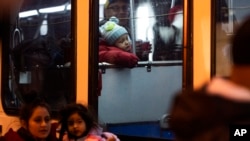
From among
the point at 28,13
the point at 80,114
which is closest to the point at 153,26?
the point at 80,114

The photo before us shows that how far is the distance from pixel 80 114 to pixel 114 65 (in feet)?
1.62

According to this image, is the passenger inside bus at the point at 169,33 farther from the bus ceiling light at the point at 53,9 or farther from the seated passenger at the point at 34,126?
the bus ceiling light at the point at 53,9

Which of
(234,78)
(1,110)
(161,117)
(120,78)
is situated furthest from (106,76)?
(234,78)

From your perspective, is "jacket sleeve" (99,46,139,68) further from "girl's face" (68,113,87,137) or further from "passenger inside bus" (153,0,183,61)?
"girl's face" (68,113,87,137)

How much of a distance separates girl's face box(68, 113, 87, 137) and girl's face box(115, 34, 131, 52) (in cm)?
Result: 54

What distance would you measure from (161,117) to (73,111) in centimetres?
48

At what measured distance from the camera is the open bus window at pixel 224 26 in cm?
233

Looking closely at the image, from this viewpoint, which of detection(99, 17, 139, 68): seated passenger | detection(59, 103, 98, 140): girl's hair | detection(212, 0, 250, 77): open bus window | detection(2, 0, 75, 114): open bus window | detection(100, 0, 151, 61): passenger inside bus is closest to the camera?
detection(212, 0, 250, 77): open bus window

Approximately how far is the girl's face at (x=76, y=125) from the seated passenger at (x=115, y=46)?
47 centimetres

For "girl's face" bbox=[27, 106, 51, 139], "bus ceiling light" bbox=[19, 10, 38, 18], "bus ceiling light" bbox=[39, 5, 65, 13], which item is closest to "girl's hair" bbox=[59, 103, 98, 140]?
"girl's face" bbox=[27, 106, 51, 139]

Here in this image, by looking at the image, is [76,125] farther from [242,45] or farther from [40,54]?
[242,45]

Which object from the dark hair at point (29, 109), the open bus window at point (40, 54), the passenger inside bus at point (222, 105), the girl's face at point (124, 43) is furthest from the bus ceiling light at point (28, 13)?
the passenger inside bus at point (222, 105)

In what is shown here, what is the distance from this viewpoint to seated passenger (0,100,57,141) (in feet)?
8.30

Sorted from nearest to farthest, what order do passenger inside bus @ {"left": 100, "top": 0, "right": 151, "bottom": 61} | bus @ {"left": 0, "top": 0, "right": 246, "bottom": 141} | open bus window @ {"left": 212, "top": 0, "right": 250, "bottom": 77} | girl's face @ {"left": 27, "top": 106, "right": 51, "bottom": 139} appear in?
open bus window @ {"left": 212, "top": 0, "right": 250, "bottom": 77}
bus @ {"left": 0, "top": 0, "right": 246, "bottom": 141}
girl's face @ {"left": 27, "top": 106, "right": 51, "bottom": 139}
passenger inside bus @ {"left": 100, "top": 0, "right": 151, "bottom": 61}
